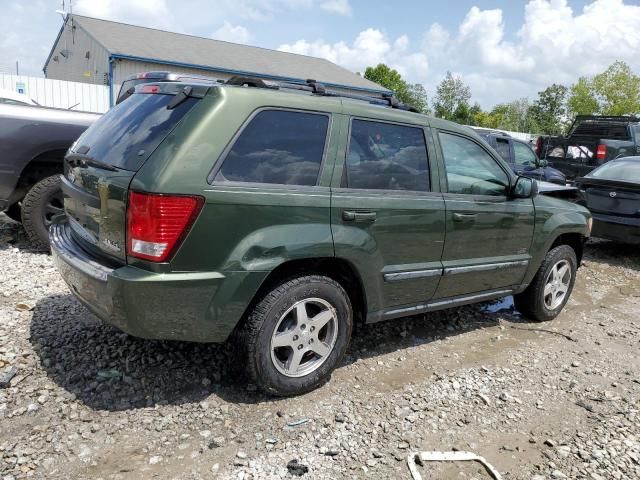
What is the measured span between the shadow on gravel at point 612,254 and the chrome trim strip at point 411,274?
5.28m

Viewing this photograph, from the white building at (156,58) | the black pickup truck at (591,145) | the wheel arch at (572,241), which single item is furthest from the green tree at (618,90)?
the wheel arch at (572,241)

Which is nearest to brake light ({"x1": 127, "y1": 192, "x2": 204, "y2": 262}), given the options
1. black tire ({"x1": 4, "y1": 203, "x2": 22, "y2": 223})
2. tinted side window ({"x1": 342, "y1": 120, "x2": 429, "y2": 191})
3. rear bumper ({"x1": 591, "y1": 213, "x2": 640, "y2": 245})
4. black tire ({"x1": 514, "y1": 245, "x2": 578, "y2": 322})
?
tinted side window ({"x1": 342, "y1": 120, "x2": 429, "y2": 191})

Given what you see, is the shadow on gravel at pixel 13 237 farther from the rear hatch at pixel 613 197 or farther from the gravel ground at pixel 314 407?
the rear hatch at pixel 613 197

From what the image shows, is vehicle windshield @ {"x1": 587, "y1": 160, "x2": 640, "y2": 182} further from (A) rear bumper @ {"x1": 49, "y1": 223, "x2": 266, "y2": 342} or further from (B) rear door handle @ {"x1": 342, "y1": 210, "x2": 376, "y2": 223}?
(A) rear bumper @ {"x1": 49, "y1": 223, "x2": 266, "y2": 342}

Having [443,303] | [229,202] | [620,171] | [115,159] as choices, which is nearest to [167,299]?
[229,202]

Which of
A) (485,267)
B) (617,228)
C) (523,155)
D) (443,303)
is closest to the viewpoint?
(443,303)

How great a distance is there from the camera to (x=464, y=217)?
12.7 feet

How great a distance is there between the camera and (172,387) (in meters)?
3.29

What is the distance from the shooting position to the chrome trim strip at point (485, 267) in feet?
12.8

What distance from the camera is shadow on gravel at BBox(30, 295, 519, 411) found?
10.5 ft

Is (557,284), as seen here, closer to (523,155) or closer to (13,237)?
(13,237)

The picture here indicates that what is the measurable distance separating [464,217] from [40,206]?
427 centimetres

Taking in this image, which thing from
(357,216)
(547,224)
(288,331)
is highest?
(357,216)

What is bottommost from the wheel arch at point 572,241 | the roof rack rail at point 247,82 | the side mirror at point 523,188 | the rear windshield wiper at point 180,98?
the wheel arch at point 572,241
